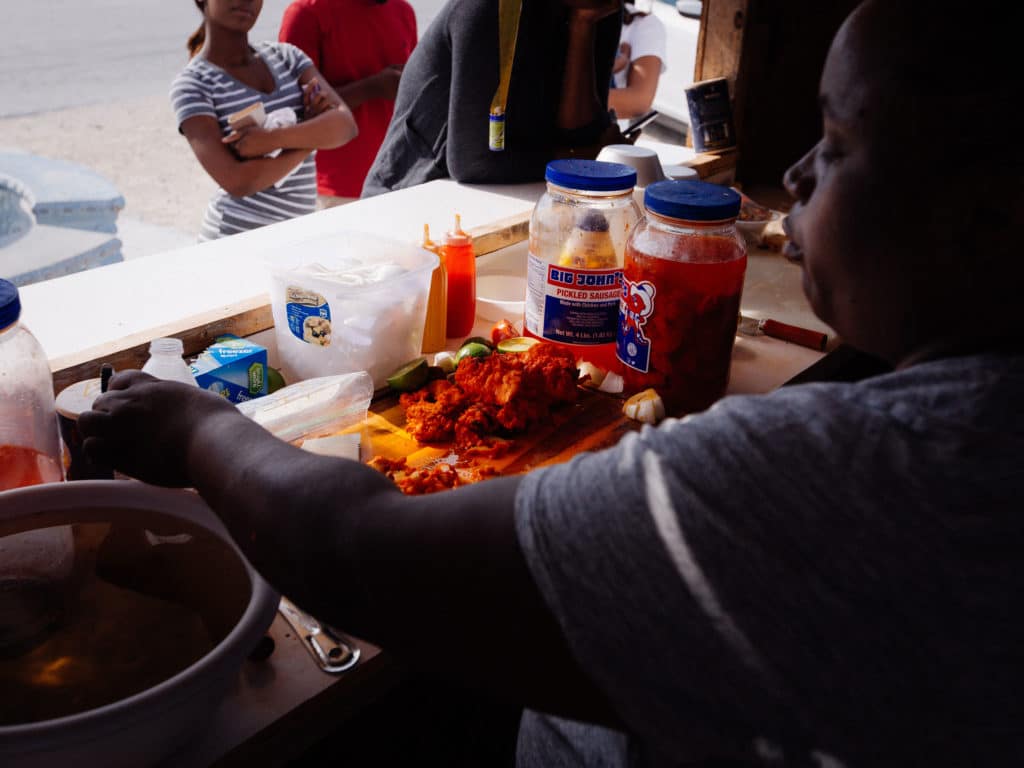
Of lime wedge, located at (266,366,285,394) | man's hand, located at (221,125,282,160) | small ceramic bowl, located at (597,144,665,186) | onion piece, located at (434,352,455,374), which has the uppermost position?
small ceramic bowl, located at (597,144,665,186)

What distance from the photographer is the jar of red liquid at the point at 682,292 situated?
1314mm

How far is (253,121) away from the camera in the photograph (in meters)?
2.57

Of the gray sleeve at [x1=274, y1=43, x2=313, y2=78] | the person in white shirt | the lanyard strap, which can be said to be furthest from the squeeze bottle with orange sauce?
the person in white shirt

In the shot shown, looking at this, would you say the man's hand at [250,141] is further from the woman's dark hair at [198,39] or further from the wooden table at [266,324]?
the wooden table at [266,324]

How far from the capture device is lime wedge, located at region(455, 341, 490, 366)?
1466 mm

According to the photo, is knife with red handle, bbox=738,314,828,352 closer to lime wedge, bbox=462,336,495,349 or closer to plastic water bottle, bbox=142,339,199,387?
lime wedge, bbox=462,336,495,349

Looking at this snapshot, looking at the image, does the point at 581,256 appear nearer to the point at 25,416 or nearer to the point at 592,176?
the point at 592,176

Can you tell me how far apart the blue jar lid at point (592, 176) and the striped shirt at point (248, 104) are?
4.91ft

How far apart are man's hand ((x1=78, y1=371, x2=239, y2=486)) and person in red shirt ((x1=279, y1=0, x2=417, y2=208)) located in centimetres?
241

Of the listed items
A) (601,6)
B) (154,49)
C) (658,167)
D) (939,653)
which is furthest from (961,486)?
(154,49)

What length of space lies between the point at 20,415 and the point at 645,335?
0.89m

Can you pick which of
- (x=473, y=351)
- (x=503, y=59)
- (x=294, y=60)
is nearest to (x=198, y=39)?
(x=294, y=60)

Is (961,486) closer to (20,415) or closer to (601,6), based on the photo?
(20,415)

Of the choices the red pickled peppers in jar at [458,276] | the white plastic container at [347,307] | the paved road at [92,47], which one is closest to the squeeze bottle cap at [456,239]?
the red pickled peppers in jar at [458,276]
